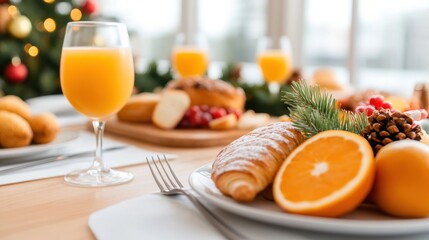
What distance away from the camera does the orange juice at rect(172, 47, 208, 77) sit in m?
3.05

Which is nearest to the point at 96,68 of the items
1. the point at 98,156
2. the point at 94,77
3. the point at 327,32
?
the point at 94,77

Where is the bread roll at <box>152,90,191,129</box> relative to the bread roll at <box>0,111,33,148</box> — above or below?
below

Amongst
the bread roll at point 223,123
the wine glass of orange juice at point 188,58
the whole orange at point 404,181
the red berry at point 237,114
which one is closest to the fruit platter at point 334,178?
the whole orange at point 404,181

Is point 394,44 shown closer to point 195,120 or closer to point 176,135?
point 195,120

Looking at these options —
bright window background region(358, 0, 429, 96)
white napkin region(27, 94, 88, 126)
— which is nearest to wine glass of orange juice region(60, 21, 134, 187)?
white napkin region(27, 94, 88, 126)

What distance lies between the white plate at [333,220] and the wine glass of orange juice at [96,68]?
44cm

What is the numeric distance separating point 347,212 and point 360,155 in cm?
8

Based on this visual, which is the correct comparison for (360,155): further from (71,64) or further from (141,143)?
(141,143)

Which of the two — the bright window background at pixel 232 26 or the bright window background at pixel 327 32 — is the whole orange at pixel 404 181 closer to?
the bright window background at pixel 327 32

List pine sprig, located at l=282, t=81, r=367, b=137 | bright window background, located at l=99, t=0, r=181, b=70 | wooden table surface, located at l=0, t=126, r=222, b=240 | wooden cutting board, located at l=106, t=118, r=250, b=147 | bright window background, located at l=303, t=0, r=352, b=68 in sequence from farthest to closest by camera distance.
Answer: bright window background, located at l=99, t=0, r=181, b=70 → bright window background, located at l=303, t=0, r=352, b=68 → wooden cutting board, located at l=106, t=118, r=250, b=147 → pine sprig, located at l=282, t=81, r=367, b=137 → wooden table surface, located at l=0, t=126, r=222, b=240

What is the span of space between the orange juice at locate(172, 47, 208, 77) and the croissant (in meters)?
2.26

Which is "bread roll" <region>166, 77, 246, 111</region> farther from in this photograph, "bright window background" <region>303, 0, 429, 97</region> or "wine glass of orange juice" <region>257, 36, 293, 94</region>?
"bright window background" <region>303, 0, 429, 97</region>

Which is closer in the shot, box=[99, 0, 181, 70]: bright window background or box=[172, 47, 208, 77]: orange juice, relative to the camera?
box=[172, 47, 208, 77]: orange juice

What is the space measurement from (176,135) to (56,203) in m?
0.63
